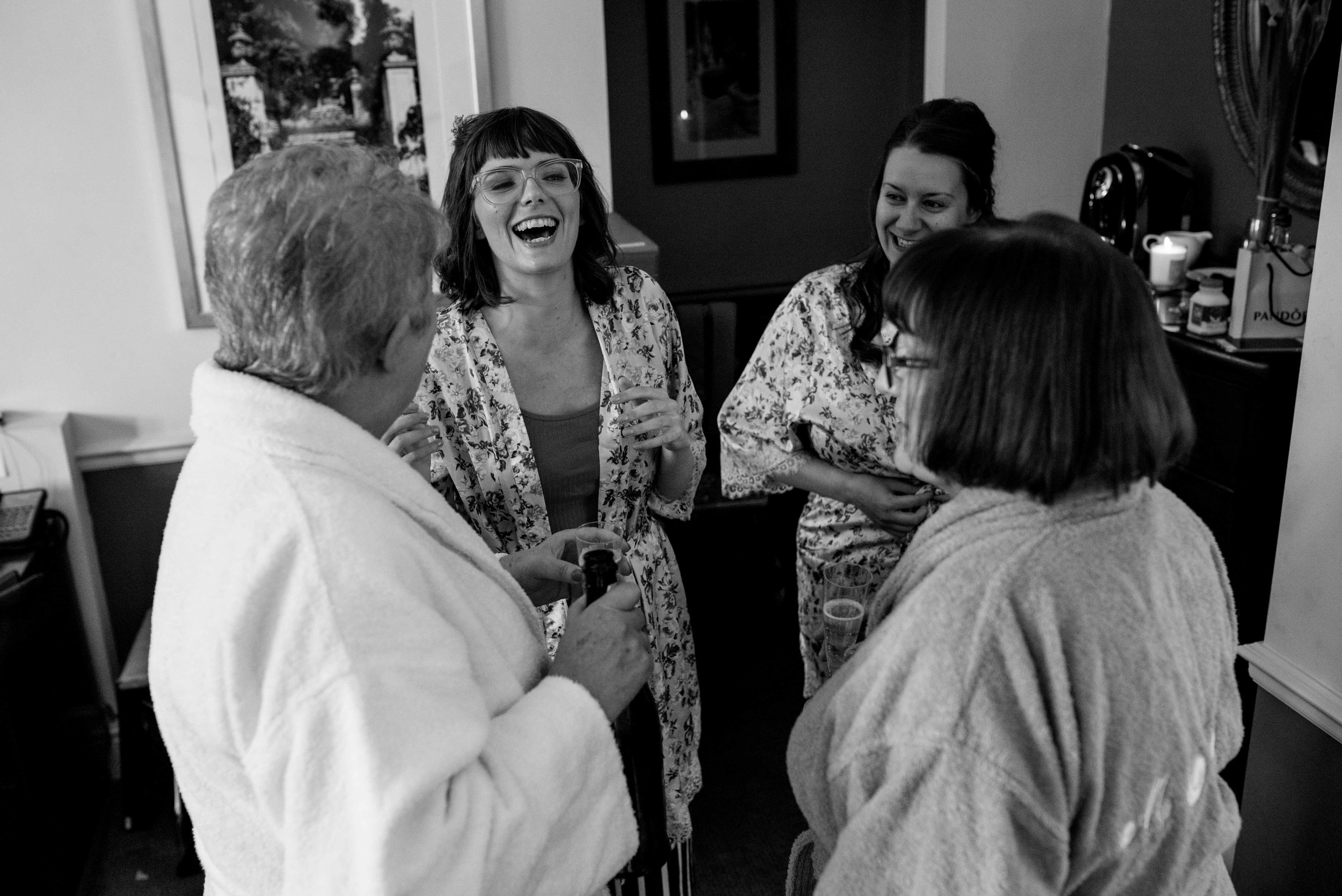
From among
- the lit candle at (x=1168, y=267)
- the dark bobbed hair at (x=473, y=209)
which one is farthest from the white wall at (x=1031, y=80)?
the dark bobbed hair at (x=473, y=209)

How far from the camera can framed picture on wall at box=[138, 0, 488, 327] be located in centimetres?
266

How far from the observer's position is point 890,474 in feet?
6.14

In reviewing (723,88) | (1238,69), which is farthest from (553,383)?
(723,88)

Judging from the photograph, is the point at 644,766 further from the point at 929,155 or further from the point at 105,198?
the point at 105,198

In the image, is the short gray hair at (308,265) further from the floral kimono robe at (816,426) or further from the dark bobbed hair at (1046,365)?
the floral kimono robe at (816,426)

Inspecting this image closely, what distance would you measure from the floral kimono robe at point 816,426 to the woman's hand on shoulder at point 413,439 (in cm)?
59

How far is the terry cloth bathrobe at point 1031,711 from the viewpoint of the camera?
91 centimetres

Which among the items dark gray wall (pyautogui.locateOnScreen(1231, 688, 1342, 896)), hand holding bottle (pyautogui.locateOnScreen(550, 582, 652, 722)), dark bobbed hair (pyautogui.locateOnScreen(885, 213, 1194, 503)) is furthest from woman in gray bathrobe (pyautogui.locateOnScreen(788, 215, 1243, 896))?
dark gray wall (pyautogui.locateOnScreen(1231, 688, 1342, 896))

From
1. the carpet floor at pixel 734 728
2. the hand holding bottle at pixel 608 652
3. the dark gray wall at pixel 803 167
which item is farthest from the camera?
the dark gray wall at pixel 803 167

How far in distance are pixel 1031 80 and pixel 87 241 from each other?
295 cm

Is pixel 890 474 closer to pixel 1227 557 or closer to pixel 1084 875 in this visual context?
pixel 1084 875

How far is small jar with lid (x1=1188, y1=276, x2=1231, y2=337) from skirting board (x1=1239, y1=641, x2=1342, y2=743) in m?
1.06

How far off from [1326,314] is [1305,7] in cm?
149

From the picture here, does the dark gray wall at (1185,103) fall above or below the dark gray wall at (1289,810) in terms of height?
above
